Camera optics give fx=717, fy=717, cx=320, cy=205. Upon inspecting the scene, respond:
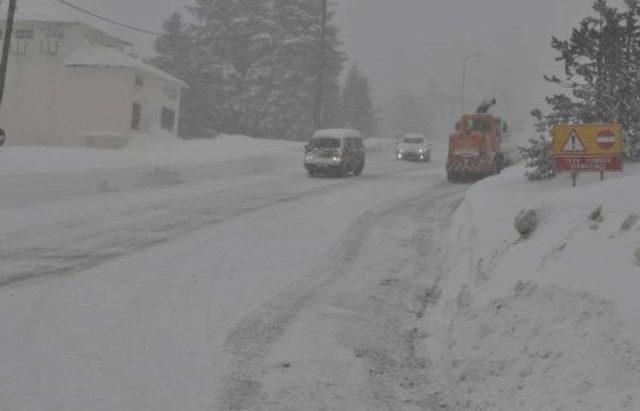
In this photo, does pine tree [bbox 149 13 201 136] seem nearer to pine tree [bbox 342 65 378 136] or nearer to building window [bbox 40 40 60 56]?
building window [bbox 40 40 60 56]

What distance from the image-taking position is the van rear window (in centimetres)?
2906

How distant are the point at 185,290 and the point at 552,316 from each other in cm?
554

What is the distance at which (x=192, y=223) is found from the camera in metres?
16.4

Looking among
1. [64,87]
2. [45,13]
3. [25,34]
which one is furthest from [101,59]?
[25,34]

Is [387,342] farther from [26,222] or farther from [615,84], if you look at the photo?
[26,222]

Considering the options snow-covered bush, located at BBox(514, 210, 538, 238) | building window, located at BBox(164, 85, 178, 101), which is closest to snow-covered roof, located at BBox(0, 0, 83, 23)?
building window, located at BBox(164, 85, 178, 101)

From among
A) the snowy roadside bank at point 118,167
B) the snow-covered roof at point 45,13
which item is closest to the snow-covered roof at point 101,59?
the snow-covered roof at point 45,13

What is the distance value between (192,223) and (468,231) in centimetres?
649

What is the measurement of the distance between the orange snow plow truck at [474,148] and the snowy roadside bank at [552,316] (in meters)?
15.8

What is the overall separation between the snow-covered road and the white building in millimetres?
21881

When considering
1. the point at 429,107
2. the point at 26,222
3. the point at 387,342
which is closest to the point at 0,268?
the point at 26,222

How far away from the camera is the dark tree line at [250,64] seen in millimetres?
57344

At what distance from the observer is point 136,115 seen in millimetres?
42812

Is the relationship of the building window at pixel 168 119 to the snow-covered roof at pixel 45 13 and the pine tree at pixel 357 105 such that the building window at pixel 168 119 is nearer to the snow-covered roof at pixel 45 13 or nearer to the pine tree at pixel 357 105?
the snow-covered roof at pixel 45 13
